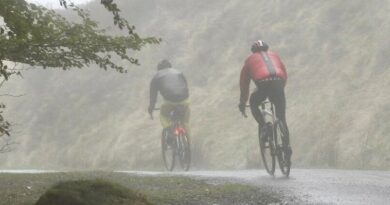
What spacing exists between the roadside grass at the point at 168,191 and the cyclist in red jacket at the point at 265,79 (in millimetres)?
1683

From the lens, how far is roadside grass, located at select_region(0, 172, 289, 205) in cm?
680

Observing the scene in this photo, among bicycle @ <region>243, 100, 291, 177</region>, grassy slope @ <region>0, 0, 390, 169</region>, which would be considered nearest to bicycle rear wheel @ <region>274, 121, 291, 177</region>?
bicycle @ <region>243, 100, 291, 177</region>

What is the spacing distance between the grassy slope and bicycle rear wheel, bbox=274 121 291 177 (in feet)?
18.4

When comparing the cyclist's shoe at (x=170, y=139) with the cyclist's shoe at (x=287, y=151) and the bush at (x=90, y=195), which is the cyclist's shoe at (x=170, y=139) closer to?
the cyclist's shoe at (x=287, y=151)

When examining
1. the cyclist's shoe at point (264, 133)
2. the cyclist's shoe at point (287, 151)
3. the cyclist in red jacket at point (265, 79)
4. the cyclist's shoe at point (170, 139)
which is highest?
the cyclist in red jacket at point (265, 79)

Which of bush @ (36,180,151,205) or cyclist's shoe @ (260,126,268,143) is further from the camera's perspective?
cyclist's shoe @ (260,126,268,143)

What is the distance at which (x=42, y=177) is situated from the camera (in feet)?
33.2

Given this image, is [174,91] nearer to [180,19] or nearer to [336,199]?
[336,199]

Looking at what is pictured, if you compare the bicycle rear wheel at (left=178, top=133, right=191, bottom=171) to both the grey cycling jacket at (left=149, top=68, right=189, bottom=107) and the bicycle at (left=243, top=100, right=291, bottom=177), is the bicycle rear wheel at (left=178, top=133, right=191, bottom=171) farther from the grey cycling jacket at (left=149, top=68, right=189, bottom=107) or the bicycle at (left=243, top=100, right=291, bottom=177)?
the bicycle at (left=243, top=100, right=291, bottom=177)

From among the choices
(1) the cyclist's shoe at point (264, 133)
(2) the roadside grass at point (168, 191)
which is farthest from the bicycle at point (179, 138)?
(2) the roadside grass at point (168, 191)

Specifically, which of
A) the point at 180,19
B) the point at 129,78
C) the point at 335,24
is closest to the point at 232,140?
the point at 335,24

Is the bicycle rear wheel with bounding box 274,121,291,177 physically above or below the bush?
above

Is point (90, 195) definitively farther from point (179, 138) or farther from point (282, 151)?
point (179, 138)

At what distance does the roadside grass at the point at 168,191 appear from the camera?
22.3ft
